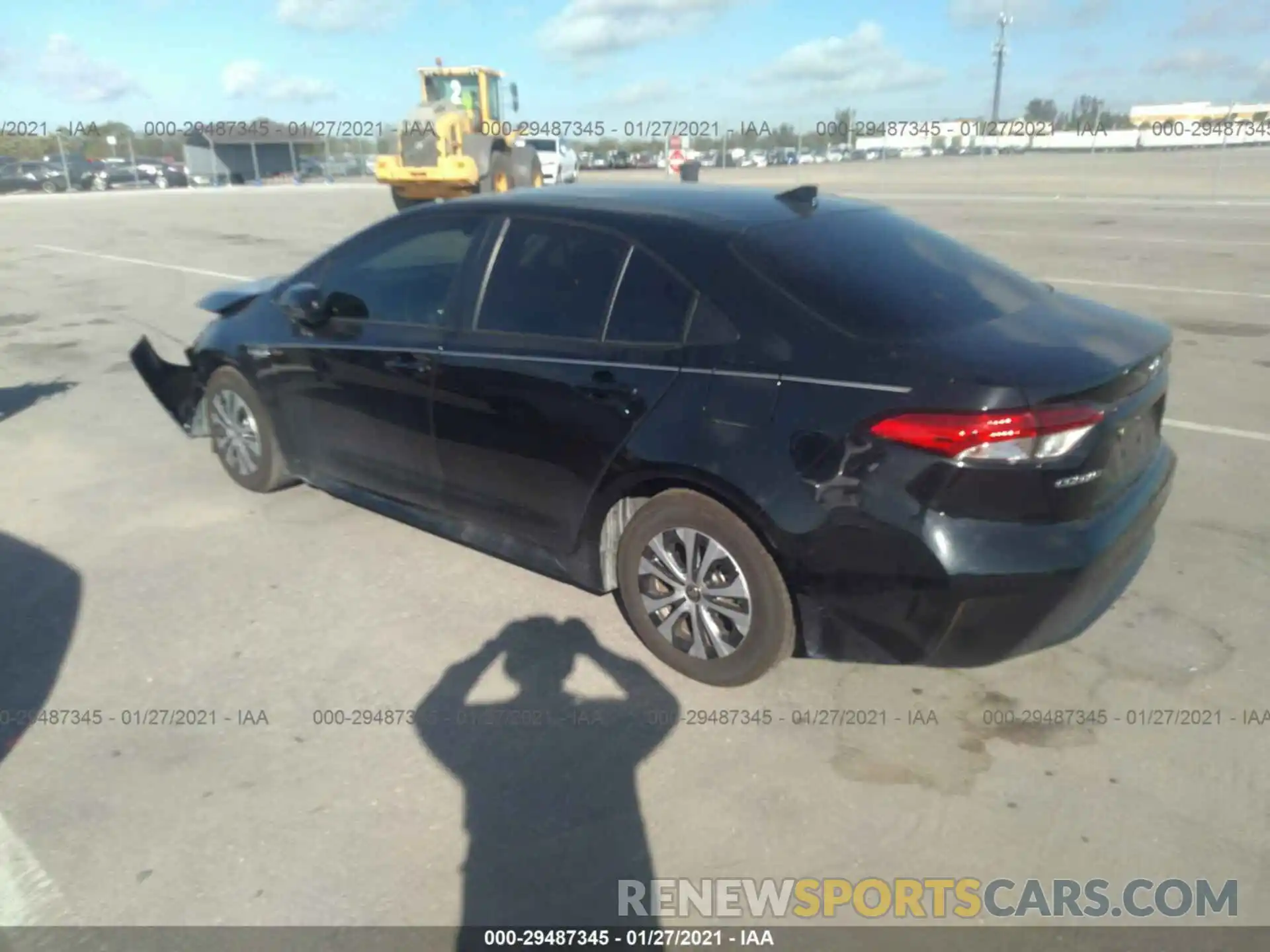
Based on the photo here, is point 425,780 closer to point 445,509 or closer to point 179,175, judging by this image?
point 445,509

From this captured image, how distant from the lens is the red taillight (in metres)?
2.84

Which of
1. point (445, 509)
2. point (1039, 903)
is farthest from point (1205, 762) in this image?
point (445, 509)

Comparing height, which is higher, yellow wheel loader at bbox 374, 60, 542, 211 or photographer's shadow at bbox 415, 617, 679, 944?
yellow wheel loader at bbox 374, 60, 542, 211

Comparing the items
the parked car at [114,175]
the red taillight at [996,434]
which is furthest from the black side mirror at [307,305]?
the parked car at [114,175]

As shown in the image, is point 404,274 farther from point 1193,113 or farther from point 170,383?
point 1193,113

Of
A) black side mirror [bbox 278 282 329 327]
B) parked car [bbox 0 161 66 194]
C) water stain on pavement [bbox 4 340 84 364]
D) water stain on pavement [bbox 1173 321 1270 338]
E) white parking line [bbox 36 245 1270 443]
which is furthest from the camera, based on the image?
parked car [bbox 0 161 66 194]

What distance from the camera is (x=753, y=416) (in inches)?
124

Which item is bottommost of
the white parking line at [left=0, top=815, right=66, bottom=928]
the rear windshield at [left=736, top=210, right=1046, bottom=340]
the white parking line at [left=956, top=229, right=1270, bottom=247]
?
the white parking line at [left=0, top=815, right=66, bottom=928]

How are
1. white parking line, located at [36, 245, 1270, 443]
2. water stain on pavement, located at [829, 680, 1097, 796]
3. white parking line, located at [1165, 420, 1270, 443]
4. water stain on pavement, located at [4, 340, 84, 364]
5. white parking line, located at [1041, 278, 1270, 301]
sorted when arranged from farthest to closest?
1. white parking line, located at [1041, 278, 1270, 301]
2. water stain on pavement, located at [4, 340, 84, 364]
3. white parking line, located at [36, 245, 1270, 443]
4. white parking line, located at [1165, 420, 1270, 443]
5. water stain on pavement, located at [829, 680, 1097, 796]

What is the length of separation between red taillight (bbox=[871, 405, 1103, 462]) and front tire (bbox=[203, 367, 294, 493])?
3.49 m

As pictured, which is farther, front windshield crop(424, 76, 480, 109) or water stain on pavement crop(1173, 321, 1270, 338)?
front windshield crop(424, 76, 480, 109)

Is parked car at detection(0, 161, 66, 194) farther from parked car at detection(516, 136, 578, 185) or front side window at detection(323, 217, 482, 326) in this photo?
front side window at detection(323, 217, 482, 326)

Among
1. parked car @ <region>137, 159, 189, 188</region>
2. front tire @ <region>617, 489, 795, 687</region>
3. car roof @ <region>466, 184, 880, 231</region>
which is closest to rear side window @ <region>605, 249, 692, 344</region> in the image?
car roof @ <region>466, 184, 880, 231</region>

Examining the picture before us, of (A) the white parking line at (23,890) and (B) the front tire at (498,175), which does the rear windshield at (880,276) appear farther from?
(B) the front tire at (498,175)
